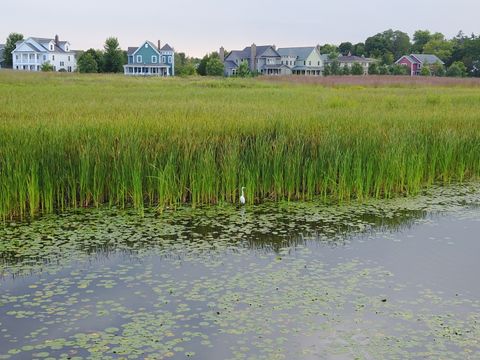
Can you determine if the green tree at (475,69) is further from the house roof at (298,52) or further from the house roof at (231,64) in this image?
the house roof at (231,64)

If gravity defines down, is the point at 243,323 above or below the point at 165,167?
below

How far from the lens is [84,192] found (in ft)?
25.6

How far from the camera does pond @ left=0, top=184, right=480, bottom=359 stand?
4145 mm

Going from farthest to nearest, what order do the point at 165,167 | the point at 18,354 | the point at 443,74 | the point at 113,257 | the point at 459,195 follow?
the point at 443,74 → the point at 459,195 → the point at 165,167 → the point at 113,257 → the point at 18,354

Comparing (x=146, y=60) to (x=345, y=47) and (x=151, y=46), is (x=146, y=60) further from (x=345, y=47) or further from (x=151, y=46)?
(x=345, y=47)

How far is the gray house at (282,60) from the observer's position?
86312 mm

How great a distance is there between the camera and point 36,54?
76688mm

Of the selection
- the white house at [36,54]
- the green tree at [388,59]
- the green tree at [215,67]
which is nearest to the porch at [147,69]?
the green tree at [215,67]

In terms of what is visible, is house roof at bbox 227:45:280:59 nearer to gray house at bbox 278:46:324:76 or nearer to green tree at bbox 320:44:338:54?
gray house at bbox 278:46:324:76

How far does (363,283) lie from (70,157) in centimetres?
442

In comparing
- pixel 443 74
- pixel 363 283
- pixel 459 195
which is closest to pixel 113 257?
pixel 363 283

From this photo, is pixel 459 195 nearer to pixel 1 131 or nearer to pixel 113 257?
pixel 113 257

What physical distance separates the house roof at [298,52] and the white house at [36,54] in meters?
32.4

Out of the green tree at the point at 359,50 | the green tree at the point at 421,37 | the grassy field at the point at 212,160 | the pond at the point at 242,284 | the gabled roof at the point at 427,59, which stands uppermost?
the green tree at the point at 421,37
